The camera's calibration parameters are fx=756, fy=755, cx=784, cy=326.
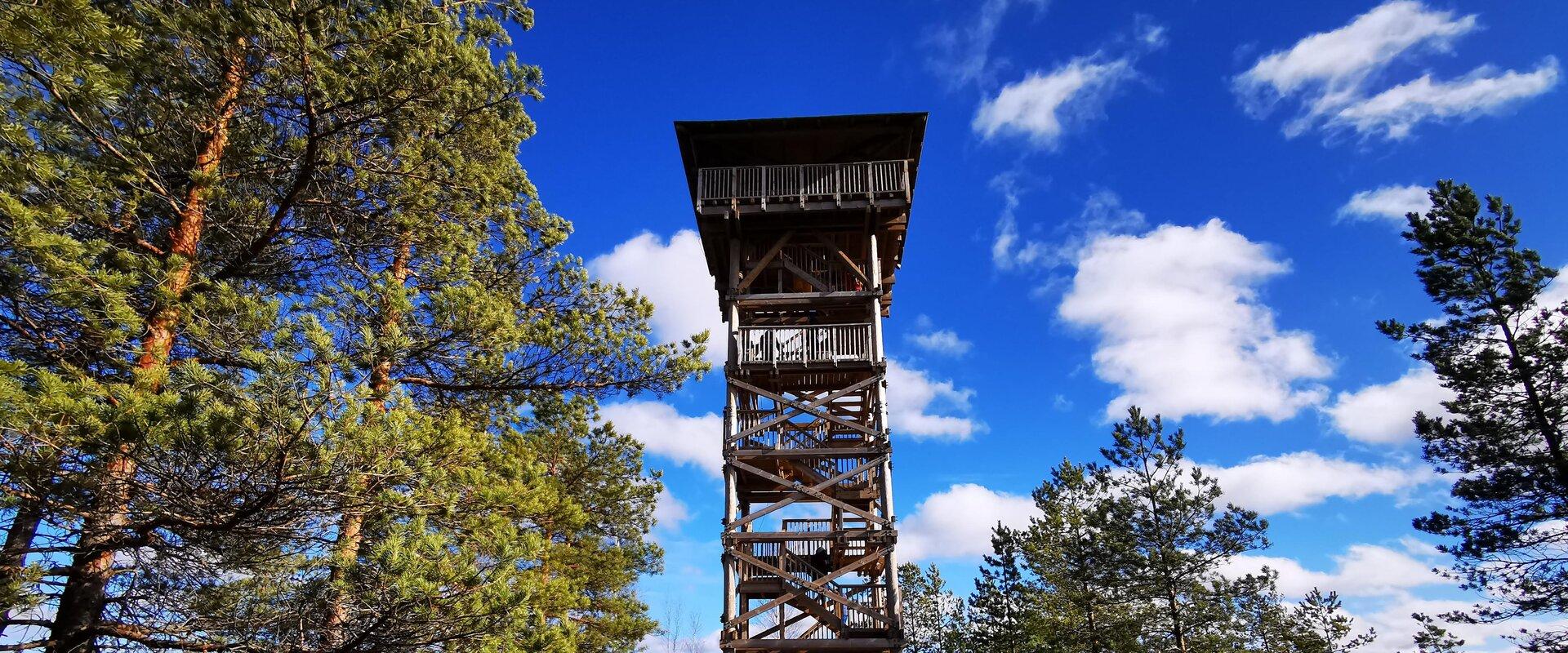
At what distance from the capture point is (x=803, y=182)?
14977mm

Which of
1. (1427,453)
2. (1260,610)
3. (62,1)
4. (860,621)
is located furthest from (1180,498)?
(62,1)

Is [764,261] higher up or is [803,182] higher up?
[803,182]

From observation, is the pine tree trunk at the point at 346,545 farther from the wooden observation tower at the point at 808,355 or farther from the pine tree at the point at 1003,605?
the pine tree at the point at 1003,605

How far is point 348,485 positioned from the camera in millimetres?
6129

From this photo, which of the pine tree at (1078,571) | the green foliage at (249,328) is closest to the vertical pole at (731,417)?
the green foliage at (249,328)

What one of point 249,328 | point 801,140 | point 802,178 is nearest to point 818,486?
point 802,178

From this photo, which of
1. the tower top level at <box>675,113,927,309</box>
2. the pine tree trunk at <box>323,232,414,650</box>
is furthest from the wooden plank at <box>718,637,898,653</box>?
the tower top level at <box>675,113,927,309</box>

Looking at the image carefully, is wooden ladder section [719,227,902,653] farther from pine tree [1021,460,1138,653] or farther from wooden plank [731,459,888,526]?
pine tree [1021,460,1138,653]

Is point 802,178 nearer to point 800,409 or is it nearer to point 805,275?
point 805,275

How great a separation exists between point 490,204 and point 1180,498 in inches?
836

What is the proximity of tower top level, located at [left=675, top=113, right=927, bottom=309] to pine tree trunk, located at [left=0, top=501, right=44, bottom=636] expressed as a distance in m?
10.7

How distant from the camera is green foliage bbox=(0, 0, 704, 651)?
18.0ft

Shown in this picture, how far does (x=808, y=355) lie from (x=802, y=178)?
11.8 feet

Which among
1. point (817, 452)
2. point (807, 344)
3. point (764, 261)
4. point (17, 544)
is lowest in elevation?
point (17, 544)
